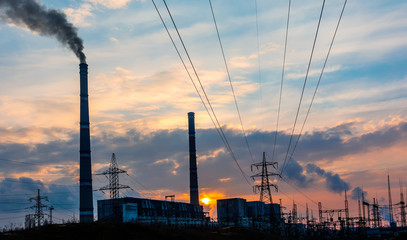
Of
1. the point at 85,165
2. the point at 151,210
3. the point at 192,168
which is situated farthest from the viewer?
the point at 192,168

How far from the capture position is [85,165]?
71562 mm

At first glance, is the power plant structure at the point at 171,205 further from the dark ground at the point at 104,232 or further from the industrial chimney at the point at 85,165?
the dark ground at the point at 104,232

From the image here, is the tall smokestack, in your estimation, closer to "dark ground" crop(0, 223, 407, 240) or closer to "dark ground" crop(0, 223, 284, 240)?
"dark ground" crop(0, 223, 407, 240)

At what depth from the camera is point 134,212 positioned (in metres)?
57.8

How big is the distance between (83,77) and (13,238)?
49154 millimetres

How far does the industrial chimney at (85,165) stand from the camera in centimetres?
7162

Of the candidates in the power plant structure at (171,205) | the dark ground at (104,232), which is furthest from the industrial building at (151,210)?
the dark ground at (104,232)

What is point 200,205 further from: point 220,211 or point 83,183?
point 83,183

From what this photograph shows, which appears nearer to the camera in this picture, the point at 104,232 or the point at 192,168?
the point at 104,232

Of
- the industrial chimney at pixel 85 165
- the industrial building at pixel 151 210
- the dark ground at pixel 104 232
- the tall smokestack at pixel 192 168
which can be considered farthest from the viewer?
the tall smokestack at pixel 192 168

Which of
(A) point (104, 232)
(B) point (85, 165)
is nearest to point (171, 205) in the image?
(B) point (85, 165)

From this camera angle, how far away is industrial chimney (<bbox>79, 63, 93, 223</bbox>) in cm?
7162

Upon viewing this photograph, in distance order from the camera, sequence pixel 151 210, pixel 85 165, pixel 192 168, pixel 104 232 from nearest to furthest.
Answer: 1. pixel 104 232
2. pixel 85 165
3. pixel 151 210
4. pixel 192 168

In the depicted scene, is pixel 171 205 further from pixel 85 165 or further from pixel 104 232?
pixel 104 232
